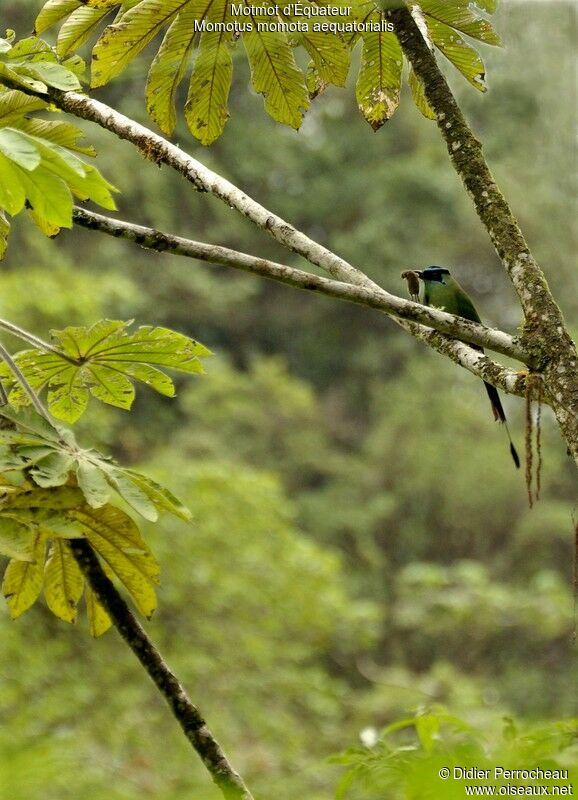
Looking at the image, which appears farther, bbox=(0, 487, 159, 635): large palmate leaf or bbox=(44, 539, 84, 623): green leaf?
bbox=(44, 539, 84, 623): green leaf

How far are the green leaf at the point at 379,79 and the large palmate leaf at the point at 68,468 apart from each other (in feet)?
2.01

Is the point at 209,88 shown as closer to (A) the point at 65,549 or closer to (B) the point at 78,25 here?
(B) the point at 78,25

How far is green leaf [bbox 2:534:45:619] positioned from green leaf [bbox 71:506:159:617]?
0.29ft

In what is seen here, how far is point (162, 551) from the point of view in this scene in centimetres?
528

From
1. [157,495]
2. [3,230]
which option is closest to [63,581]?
[157,495]

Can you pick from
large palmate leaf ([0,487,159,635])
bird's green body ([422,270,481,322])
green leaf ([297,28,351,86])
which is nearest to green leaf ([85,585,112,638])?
large palmate leaf ([0,487,159,635])

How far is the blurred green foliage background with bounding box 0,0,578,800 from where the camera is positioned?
208 inches

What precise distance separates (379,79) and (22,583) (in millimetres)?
845

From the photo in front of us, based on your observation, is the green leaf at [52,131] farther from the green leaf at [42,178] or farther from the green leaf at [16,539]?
the green leaf at [16,539]

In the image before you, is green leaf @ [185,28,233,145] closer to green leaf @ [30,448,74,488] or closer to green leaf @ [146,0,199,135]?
green leaf @ [146,0,199,135]

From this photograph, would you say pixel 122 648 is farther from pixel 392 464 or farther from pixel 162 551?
pixel 392 464

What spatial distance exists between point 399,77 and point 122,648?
439 cm

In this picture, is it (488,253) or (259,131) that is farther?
(488,253)

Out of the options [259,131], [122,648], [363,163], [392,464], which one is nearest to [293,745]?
[122,648]
